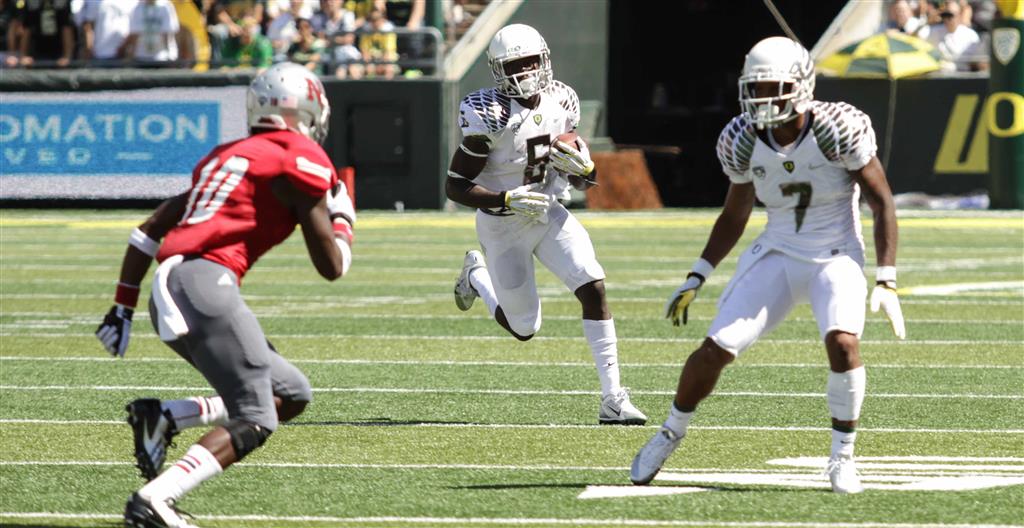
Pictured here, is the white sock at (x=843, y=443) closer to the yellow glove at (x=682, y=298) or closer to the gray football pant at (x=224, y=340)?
the yellow glove at (x=682, y=298)

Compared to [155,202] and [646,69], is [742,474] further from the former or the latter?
[646,69]

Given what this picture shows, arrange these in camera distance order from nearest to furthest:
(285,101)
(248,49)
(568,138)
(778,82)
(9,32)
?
(285,101) → (778,82) → (568,138) → (248,49) → (9,32)

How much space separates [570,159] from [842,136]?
6.84ft

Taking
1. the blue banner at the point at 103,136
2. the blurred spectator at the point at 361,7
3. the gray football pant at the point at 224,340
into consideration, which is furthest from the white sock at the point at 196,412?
the blurred spectator at the point at 361,7

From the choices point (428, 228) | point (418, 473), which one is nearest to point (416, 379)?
point (418, 473)

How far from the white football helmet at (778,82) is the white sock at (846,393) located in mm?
857

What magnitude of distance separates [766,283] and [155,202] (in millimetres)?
16639

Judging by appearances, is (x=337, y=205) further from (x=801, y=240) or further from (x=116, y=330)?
(x=801, y=240)

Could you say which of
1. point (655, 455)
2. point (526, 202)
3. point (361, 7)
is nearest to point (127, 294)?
point (655, 455)

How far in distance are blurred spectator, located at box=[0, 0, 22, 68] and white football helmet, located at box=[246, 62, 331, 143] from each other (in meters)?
17.1

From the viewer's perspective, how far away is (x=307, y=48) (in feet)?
70.9

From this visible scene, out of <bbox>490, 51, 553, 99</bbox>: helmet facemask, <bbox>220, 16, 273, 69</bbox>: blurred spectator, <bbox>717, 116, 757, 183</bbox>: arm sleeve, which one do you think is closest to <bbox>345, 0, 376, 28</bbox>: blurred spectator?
<bbox>220, 16, 273, 69</bbox>: blurred spectator

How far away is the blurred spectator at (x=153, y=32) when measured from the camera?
2189 cm

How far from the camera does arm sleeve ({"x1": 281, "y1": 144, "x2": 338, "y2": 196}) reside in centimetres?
542
